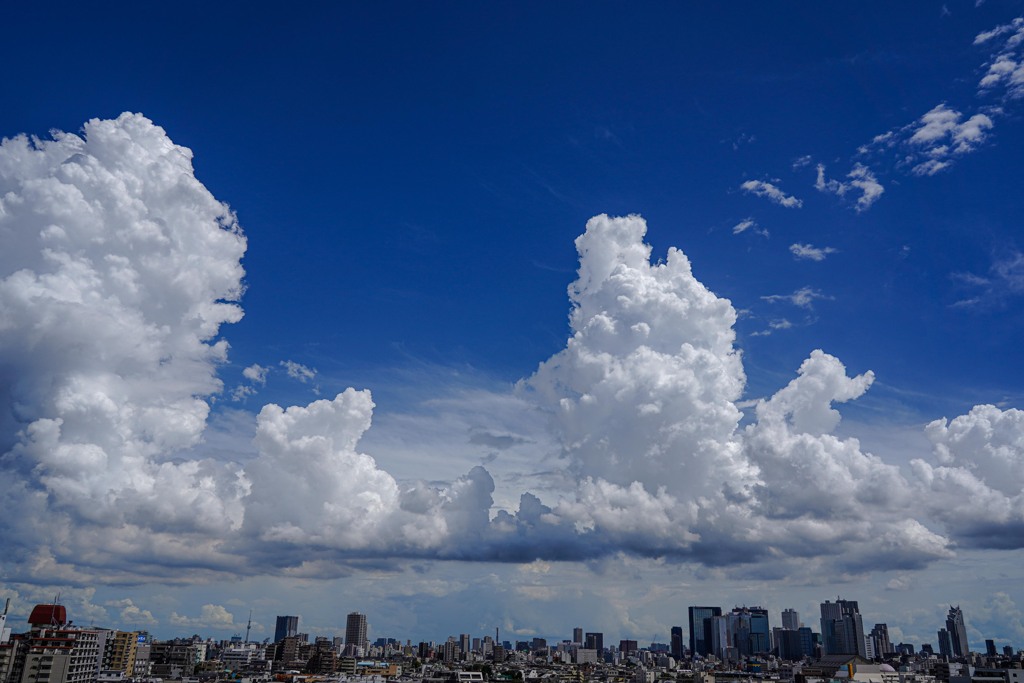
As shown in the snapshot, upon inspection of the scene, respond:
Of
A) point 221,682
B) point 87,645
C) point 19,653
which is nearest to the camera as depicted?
point 19,653

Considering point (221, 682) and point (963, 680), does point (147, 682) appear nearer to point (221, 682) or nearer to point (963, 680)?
point (221, 682)

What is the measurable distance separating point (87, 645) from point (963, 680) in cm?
21128

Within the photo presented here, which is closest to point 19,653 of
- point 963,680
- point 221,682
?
point 221,682

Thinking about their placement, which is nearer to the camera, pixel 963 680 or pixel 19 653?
pixel 19 653

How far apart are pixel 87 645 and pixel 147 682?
18.0 metres

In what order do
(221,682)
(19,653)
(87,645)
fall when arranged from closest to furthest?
(19,653), (87,645), (221,682)

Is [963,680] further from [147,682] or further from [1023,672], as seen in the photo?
[147,682]

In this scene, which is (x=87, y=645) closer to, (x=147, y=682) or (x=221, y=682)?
(x=147, y=682)

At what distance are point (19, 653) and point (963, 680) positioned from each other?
718 ft

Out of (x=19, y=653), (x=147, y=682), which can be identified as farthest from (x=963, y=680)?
(x=19, y=653)

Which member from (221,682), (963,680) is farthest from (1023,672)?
(221,682)

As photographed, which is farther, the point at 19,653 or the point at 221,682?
the point at 221,682

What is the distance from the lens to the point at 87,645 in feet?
573

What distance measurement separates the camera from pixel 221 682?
645 ft
